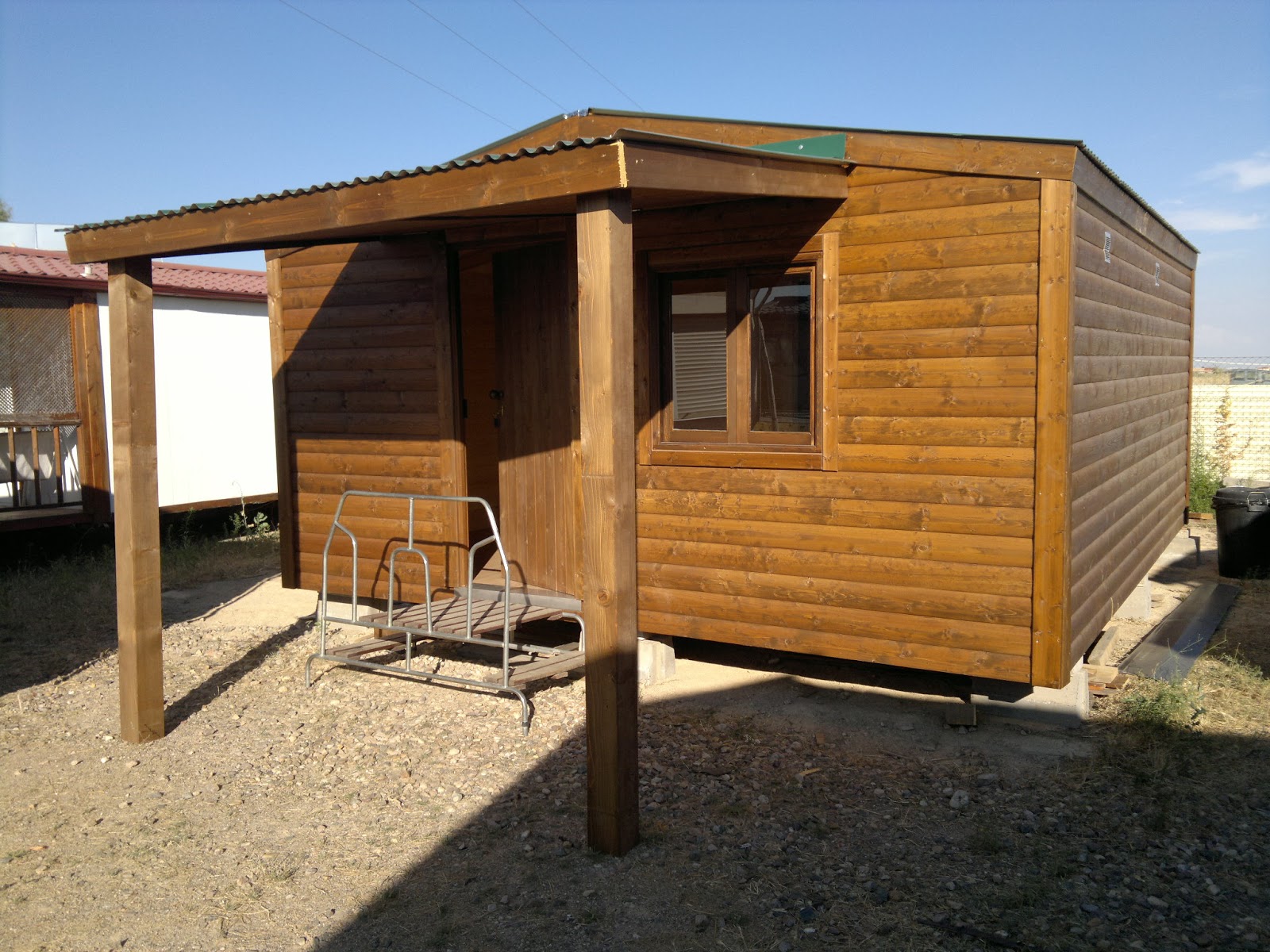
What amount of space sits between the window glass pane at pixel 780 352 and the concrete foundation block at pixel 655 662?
140 cm

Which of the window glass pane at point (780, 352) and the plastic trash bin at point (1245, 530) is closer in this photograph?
the window glass pane at point (780, 352)

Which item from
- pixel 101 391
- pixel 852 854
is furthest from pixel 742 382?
pixel 101 391

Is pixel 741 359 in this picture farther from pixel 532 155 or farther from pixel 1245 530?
pixel 1245 530

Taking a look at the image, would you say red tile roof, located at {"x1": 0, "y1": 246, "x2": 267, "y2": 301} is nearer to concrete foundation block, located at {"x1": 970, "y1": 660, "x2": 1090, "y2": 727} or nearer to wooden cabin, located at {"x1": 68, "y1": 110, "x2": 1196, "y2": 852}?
wooden cabin, located at {"x1": 68, "y1": 110, "x2": 1196, "y2": 852}

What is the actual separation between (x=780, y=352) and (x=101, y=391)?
26.8 ft

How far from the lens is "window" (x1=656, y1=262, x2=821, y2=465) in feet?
17.8

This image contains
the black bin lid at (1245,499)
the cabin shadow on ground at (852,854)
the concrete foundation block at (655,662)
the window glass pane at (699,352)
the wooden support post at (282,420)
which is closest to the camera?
the cabin shadow on ground at (852,854)

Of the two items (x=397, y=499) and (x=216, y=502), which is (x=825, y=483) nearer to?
(x=397, y=499)

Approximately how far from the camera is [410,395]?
673 centimetres

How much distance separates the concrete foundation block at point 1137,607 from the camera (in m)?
7.51

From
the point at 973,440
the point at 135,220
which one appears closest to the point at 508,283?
the point at 135,220

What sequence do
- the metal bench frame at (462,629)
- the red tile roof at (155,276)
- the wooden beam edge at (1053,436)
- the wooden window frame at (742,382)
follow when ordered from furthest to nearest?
the red tile roof at (155,276) → the metal bench frame at (462,629) → the wooden window frame at (742,382) → the wooden beam edge at (1053,436)

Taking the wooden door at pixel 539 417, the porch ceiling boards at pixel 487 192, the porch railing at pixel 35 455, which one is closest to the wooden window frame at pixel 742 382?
the porch ceiling boards at pixel 487 192

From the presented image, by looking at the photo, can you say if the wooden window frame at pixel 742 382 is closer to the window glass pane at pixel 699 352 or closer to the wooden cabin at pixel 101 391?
the window glass pane at pixel 699 352
